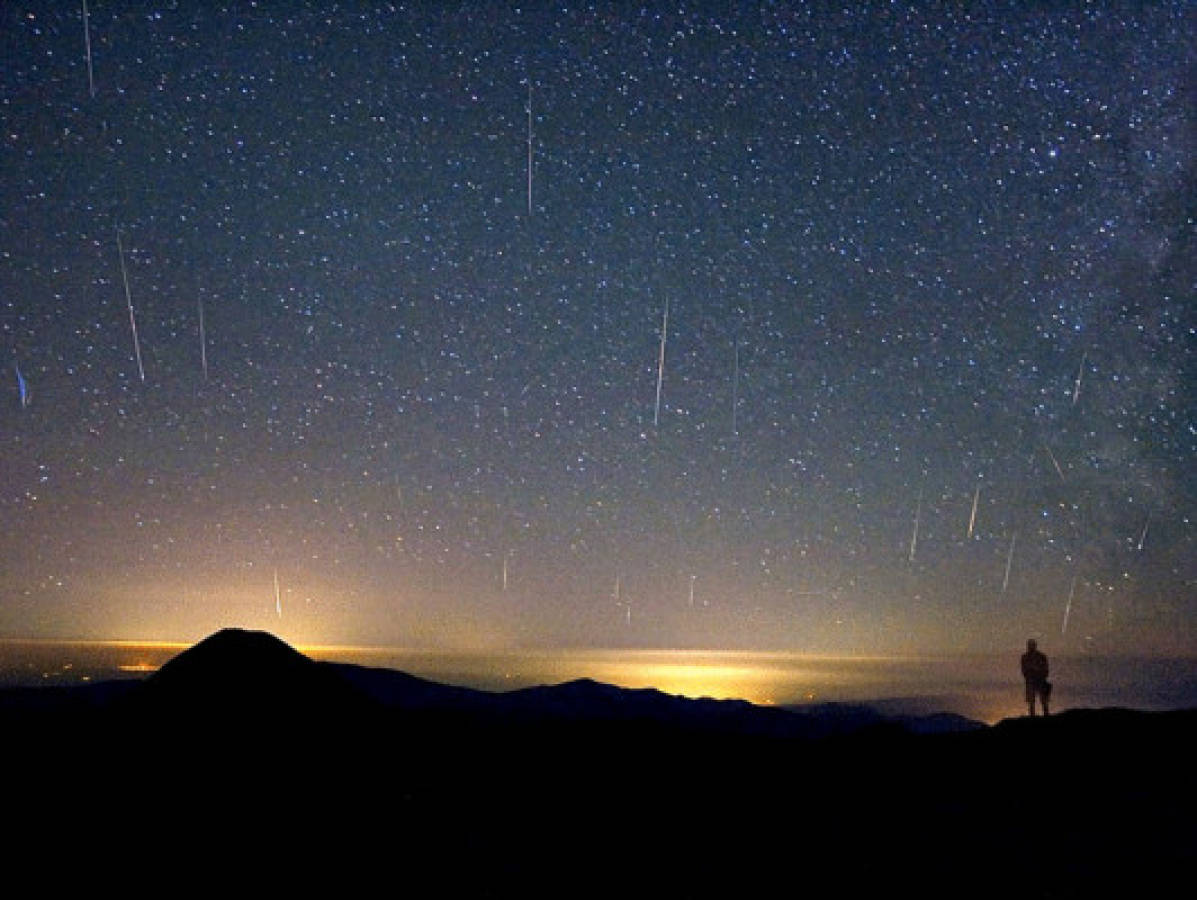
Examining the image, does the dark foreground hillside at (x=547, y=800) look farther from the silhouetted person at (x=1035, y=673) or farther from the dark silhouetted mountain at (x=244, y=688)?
the silhouetted person at (x=1035, y=673)

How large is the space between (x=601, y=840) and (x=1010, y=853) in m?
4.64

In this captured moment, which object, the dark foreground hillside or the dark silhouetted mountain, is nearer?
the dark foreground hillside

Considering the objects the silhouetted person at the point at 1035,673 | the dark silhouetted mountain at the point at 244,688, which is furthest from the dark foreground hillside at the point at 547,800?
the silhouetted person at the point at 1035,673


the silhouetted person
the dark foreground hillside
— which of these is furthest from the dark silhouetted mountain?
the silhouetted person

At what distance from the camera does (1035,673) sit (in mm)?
18281

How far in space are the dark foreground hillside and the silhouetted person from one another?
63.6 inches

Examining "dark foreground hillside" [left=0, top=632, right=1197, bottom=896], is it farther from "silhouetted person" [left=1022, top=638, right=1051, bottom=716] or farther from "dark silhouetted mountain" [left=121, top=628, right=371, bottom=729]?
"silhouetted person" [left=1022, top=638, right=1051, bottom=716]

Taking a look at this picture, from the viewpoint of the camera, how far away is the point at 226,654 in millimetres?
16156

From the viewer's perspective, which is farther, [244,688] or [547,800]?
[244,688]

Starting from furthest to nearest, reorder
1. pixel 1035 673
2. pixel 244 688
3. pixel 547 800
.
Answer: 1. pixel 1035 673
2. pixel 244 688
3. pixel 547 800

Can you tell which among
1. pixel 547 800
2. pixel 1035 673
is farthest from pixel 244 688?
pixel 1035 673

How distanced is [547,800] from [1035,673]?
1209 centimetres

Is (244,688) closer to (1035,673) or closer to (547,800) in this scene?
(547,800)

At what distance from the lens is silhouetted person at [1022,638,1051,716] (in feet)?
59.9
